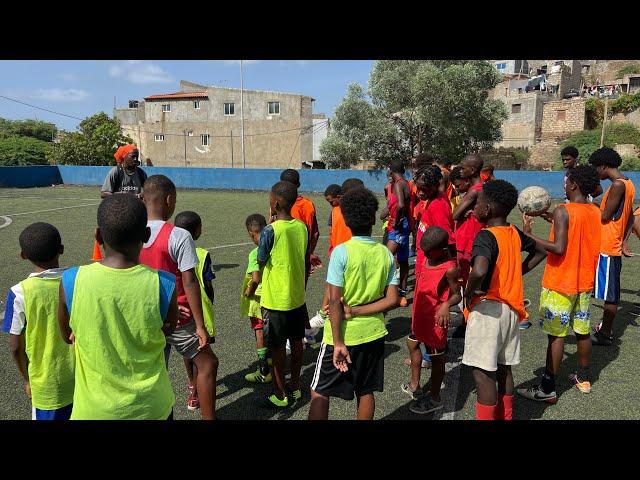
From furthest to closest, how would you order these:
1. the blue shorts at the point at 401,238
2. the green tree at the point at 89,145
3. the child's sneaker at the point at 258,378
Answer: the green tree at the point at 89,145, the blue shorts at the point at 401,238, the child's sneaker at the point at 258,378

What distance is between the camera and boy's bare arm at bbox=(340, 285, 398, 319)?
3.10 meters

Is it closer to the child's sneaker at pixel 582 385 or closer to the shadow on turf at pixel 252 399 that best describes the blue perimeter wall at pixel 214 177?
the child's sneaker at pixel 582 385

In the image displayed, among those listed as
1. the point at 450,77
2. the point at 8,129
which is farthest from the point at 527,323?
the point at 8,129

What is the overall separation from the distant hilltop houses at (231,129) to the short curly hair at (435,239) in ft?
120

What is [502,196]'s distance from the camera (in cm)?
335

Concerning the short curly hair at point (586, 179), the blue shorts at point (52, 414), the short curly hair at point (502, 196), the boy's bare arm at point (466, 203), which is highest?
the short curly hair at point (586, 179)

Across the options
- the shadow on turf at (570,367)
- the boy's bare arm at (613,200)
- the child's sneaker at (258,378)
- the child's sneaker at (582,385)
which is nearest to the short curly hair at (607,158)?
the boy's bare arm at (613,200)

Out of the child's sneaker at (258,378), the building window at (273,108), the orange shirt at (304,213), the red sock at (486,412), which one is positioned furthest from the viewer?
the building window at (273,108)

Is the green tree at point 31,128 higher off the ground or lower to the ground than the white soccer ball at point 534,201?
higher

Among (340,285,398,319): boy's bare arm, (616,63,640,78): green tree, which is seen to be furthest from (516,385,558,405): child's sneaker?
(616,63,640,78): green tree

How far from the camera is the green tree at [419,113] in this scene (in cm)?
2762

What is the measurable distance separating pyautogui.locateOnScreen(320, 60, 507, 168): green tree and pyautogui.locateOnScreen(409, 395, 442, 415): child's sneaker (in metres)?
24.6

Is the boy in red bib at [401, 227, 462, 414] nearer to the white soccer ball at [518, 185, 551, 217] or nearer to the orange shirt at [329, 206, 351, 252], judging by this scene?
the white soccer ball at [518, 185, 551, 217]
